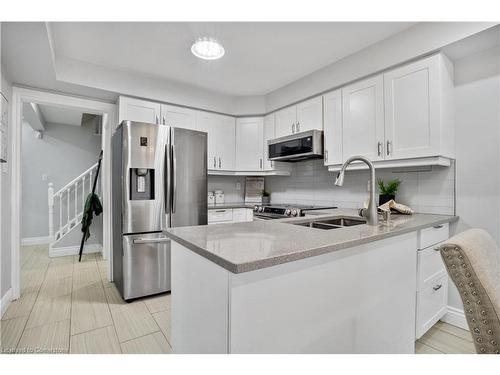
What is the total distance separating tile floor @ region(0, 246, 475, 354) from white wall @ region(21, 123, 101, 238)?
2.46 m

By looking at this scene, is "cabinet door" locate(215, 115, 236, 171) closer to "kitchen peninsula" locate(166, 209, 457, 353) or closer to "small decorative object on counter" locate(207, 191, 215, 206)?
"small decorative object on counter" locate(207, 191, 215, 206)

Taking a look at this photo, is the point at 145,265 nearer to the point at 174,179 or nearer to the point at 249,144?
the point at 174,179

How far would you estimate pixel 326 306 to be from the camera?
1098 mm

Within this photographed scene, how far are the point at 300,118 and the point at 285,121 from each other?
27 cm

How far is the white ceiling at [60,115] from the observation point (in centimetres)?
410

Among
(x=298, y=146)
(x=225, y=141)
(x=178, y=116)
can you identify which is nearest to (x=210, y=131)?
(x=225, y=141)

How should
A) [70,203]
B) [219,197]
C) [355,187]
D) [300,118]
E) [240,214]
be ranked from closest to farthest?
[355,187]
[300,118]
[240,214]
[219,197]
[70,203]

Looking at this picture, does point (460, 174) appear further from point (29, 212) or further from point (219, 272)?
point (29, 212)

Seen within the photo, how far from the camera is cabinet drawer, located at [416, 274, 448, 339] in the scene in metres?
1.73

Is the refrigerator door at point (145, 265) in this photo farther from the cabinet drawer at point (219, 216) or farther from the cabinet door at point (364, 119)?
the cabinet door at point (364, 119)

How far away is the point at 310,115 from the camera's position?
3.07 m

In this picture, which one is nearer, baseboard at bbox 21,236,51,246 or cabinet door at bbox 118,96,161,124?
cabinet door at bbox 118,96,161,124

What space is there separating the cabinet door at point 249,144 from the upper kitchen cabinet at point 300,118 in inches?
13.6

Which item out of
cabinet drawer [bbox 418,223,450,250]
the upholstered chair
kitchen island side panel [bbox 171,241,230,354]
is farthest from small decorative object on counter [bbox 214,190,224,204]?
the upholstered chair
